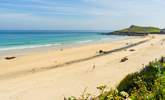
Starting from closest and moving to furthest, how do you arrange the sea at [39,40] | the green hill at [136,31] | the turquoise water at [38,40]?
the sea at [39,40] → the turquoise water at [38,40] → the green hill at [136,31]

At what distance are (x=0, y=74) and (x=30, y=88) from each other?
7240mm

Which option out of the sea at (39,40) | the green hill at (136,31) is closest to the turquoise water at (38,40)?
the sea at (39,40)

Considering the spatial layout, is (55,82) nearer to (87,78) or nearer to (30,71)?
(87,78)

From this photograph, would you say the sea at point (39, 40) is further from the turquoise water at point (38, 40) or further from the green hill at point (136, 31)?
the green hill at point (136, 31)

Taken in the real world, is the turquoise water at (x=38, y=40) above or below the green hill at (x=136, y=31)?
above

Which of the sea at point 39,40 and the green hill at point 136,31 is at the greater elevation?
the sea at point 39,40

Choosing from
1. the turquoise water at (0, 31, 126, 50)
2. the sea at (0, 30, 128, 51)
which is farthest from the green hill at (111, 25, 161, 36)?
the turquoise water at (0, 31, 126, 50)

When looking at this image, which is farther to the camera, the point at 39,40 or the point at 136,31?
the point at 136,31

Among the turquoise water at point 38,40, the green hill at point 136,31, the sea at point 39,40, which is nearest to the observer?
the sea at point 39,40

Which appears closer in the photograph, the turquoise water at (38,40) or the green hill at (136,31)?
the turquoise water at (38,40)

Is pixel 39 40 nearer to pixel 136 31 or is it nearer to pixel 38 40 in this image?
pixel 38 40

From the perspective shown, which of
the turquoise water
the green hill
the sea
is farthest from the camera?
the green hill

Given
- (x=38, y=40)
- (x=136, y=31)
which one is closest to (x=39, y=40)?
(x=38, y=40)

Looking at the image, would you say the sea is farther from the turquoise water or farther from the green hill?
the green hill
